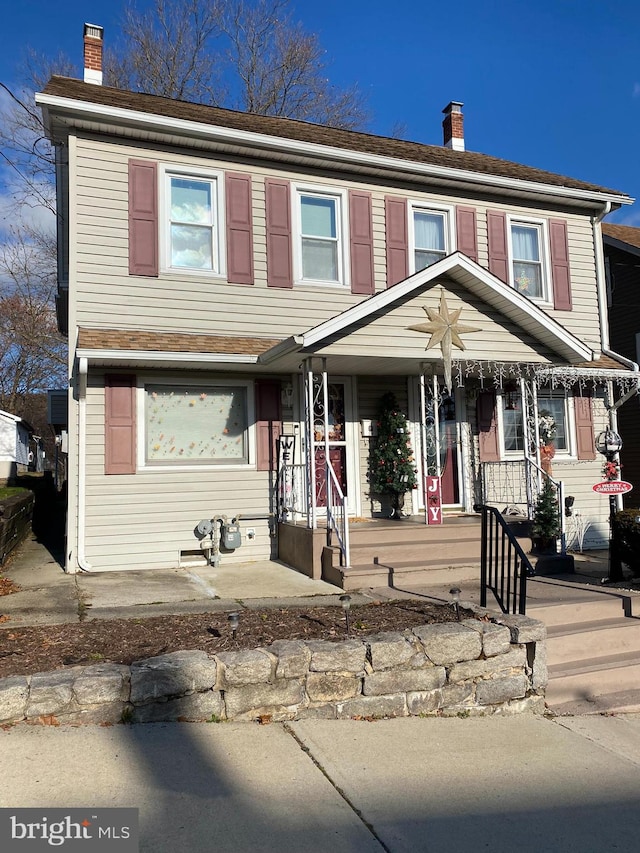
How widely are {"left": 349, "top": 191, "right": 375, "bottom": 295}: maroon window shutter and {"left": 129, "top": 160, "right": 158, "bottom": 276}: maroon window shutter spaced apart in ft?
9.99

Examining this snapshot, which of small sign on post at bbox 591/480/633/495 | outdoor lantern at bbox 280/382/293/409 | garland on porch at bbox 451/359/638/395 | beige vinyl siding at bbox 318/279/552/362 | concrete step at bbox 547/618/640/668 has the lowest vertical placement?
concrete step at bbox 547/618/640/668

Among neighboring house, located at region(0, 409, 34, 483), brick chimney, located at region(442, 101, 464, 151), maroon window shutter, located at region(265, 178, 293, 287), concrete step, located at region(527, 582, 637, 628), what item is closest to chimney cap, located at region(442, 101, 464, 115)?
brick chimney, located at region(442, 101, 464, 151)

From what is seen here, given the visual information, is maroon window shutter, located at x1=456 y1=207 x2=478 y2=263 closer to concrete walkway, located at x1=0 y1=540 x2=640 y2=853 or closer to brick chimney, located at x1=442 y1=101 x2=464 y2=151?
brick chimney, located at x1=442 y1=101 x2=464 y2=151

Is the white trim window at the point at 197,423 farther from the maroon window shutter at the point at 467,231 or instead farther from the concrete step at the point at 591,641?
the concrete step at the point at 591,641

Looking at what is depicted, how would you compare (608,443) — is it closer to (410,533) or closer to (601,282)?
(410,533)

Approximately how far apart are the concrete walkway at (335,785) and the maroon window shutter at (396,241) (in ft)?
25.7

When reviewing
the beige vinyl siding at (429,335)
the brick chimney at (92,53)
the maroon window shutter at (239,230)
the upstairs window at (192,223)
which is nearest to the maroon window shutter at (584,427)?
the beige vinyl siding at (429,335)

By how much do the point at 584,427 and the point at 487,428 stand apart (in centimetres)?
199

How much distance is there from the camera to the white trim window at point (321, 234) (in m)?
10.6

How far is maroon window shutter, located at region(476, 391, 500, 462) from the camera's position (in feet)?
37.3

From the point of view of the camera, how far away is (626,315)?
56.9 ft

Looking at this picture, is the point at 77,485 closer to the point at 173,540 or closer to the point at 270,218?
the point at 173,540

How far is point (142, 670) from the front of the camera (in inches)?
163

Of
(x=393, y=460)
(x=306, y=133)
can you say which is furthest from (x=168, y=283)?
(x=393, y=460)
